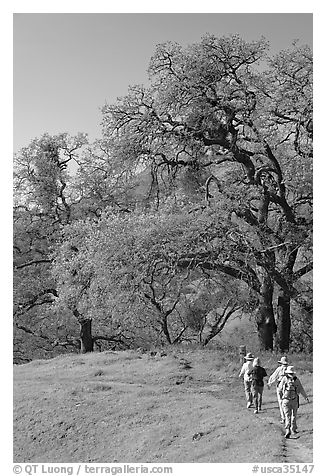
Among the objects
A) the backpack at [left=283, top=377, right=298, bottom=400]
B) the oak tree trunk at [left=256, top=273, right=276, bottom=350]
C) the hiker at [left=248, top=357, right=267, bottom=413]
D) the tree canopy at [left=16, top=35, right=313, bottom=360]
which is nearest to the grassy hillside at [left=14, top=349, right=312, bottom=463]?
the hiker at [left=248, top=357, right=267, bottom=413]

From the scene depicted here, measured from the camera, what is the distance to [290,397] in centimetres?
1605

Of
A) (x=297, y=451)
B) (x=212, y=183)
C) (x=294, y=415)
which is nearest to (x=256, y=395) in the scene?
(x=294, y=415)

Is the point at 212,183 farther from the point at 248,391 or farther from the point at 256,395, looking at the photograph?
the point at 256,395

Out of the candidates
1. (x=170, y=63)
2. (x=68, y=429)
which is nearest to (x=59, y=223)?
(x=170, y=63)

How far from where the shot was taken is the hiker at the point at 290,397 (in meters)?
15.8

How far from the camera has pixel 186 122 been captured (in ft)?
83.6

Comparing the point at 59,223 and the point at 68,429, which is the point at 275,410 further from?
the point at 59,223

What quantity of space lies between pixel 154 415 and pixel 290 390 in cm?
471

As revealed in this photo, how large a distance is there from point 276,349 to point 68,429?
9600 millimetres

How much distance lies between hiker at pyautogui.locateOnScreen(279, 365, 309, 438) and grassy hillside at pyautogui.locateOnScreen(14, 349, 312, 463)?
0.39 metres

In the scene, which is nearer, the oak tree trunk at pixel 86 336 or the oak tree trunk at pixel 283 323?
the oak tree trunk at pixel 283 323

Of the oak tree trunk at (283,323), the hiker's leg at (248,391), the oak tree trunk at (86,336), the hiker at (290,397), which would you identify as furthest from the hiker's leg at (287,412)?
the oak tree trunk at (86,336)

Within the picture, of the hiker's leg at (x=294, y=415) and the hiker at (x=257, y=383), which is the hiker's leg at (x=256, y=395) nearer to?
the hiker at (x=257, y=383)

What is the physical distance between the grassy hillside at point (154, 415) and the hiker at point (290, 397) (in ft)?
1.28
